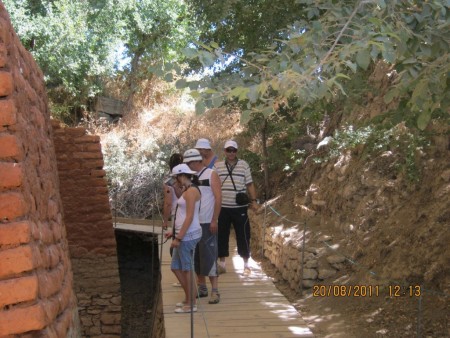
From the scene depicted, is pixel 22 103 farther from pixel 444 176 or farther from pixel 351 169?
pixel 351 169

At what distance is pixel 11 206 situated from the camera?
2.60 meters

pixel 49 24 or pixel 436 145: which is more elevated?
pixel 49 24

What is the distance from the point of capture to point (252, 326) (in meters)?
5.84

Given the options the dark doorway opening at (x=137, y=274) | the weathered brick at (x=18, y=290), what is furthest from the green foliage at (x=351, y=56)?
the dark doorway opening at (x=137, y=274)

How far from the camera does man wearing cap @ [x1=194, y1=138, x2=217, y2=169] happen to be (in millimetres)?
6766

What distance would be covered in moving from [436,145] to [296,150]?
4.31 metres

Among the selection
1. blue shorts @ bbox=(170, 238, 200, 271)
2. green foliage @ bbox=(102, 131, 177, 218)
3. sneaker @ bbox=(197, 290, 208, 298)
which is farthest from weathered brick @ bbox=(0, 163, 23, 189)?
green foliage @ bbox=(102, 131, 177, 218)

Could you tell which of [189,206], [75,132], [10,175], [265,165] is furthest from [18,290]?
[265,165]

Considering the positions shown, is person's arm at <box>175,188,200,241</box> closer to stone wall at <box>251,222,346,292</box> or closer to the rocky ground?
the rocky ground

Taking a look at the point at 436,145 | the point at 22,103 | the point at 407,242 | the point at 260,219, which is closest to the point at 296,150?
the point at 260,219

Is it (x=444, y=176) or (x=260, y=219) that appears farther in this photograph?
(x=260, y=219)

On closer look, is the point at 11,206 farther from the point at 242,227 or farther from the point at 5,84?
the point at 242,227

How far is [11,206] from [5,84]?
54 cm
